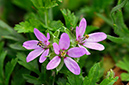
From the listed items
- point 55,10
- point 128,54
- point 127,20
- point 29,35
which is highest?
point 55,10

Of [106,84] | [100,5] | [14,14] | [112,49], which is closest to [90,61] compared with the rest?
[112,49]

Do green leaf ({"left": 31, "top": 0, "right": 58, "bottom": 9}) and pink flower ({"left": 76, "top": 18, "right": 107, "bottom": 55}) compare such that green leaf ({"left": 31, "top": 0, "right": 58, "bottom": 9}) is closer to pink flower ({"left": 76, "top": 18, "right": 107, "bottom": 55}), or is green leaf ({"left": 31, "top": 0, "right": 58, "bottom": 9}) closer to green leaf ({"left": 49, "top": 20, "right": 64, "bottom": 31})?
green leaf ({"left": 49, "top": 20, "right": 64, "bottom": 31})

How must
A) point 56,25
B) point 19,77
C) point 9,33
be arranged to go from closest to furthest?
point 56,25 < point 19,77 < point 9,33

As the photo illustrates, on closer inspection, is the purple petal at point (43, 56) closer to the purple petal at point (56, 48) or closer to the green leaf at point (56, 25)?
the purple petal at point (56, 48)

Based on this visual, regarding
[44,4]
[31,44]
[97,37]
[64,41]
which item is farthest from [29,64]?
[97,37]

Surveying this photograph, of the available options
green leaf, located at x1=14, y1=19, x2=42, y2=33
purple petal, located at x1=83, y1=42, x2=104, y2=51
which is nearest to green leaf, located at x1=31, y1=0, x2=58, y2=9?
green leaf, located at x1=14, y1=19, x2=42, y2=33

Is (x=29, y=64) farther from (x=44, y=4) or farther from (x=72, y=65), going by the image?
(x=44, y=4)

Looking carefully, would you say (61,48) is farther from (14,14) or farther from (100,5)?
(14,14)

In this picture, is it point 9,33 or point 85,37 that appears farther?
point 9,33
